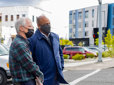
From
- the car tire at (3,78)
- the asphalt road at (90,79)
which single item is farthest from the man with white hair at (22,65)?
the asphalt road at (90,79)

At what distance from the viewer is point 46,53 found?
4.29 metres

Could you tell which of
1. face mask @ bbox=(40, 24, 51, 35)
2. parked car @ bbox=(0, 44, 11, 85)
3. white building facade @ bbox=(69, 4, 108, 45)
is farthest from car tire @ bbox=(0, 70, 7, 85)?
white building facade @ bbox=(69, 4, 108, 45)

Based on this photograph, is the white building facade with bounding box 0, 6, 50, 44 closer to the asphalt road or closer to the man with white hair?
the asphalt road

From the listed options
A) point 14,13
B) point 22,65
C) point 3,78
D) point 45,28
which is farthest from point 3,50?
point 14,13

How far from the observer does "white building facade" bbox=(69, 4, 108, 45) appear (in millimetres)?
79188

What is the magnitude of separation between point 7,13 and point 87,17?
24.9 meters

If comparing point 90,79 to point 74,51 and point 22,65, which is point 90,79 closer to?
point 22,65

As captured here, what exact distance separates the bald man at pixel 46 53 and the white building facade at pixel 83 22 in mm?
74113

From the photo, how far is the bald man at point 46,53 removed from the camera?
4.29 metres

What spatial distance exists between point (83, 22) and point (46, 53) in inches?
3093

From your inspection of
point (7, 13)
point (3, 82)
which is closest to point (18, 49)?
point (3, 82)

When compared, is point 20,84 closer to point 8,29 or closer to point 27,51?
point 27,51

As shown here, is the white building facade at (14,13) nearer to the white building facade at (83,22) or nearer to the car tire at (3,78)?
the white building facade at (83,22)

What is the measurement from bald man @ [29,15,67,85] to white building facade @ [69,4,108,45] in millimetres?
74113
